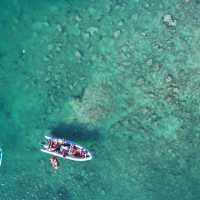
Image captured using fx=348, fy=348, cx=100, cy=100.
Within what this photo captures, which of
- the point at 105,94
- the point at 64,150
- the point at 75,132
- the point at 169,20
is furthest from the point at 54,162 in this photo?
the point at 169,20

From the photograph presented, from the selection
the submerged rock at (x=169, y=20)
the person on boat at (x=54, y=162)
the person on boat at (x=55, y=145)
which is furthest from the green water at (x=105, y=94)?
the person on boat at (x=55, y=145)

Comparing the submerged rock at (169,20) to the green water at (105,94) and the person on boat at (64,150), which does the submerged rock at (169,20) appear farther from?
the person on boat at (64,150)

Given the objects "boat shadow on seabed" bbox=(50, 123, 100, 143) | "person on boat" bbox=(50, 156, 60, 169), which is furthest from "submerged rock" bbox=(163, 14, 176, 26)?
"person on boat" bbox=(50, 156, 60, 169)

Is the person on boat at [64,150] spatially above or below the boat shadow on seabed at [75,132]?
below

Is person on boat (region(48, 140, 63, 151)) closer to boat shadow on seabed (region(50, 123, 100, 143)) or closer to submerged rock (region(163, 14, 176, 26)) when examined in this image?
boat shadow on seabed (region(50, 123, 100, 143))

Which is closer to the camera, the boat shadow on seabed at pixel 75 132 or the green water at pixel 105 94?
the green water at pixel 105 94

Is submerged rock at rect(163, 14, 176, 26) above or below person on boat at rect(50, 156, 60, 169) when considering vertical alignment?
above

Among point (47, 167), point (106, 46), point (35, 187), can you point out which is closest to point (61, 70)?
point (106, 46)

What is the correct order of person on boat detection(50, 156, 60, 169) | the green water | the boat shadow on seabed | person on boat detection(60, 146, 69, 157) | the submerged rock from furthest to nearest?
1. person on boat detection(50, 156, 60, 169)
2. the boat shadow on seabed
3. person on boat detection(60, 146, 69, 157)
4. the green water
5. the submerged rock

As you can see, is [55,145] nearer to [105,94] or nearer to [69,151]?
[69,151]
